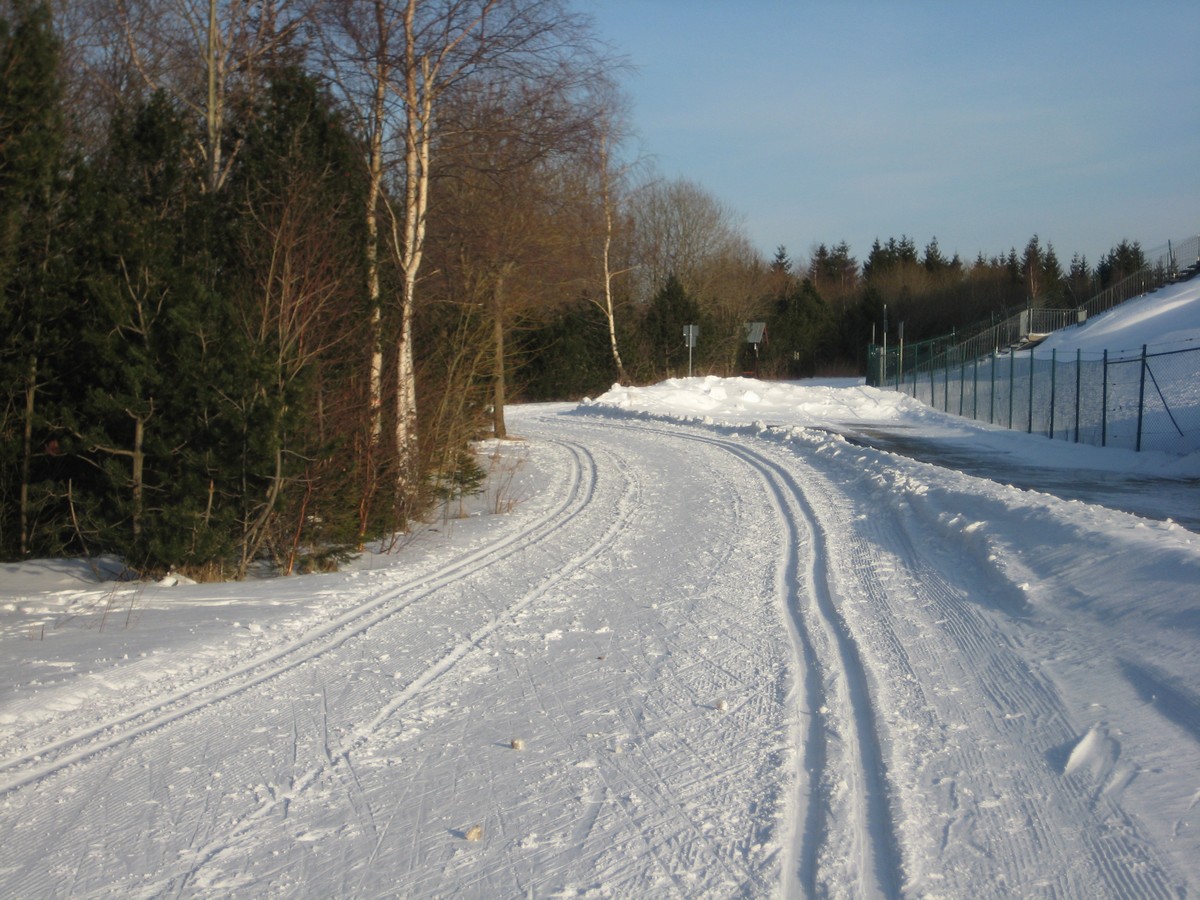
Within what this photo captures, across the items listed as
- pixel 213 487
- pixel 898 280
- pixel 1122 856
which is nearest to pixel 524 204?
pixel 213 487

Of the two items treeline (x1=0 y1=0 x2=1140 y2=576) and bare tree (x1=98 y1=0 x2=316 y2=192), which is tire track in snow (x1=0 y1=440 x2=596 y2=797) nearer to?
treeline (x1=0 y1=0 x2=1140 y2=576)

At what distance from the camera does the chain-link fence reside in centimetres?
2245

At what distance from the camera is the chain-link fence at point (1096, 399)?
22453mm

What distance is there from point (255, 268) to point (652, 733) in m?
7.91

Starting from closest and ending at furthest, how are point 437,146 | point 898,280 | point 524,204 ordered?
1. point 437,146
2. point 524,204
3. point 898,280

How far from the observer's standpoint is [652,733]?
5965 millimetres

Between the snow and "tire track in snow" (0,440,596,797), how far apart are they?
32mm

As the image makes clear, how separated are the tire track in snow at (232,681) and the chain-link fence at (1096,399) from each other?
45.9 feet

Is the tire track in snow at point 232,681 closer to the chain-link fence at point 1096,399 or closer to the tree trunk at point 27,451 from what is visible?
the tree trunk at point 27,451

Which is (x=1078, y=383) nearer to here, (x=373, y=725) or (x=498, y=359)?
(x=498, y=359)

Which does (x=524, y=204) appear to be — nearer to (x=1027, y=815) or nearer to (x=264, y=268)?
(x=264, y=268)

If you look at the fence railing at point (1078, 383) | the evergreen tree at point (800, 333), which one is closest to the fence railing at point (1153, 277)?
the fence railing at point (1078, 383)

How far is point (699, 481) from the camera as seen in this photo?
17469mm

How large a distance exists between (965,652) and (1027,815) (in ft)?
8.99
